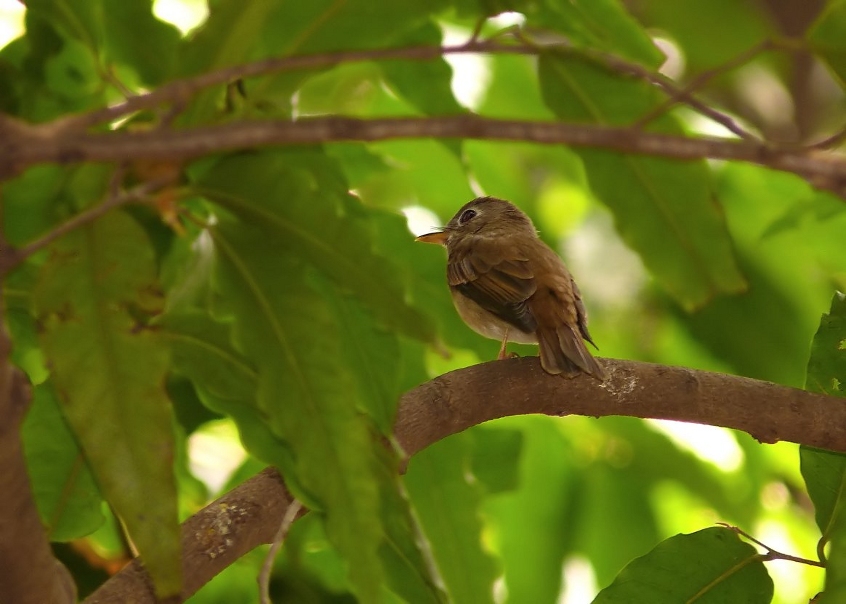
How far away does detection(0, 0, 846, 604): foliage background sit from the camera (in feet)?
5.57

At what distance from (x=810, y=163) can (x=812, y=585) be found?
12.2 feet

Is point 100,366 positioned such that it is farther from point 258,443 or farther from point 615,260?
point 615,260

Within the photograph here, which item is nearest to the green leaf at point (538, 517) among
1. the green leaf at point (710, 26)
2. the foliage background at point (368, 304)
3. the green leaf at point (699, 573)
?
the foliage background at point (368, 304)

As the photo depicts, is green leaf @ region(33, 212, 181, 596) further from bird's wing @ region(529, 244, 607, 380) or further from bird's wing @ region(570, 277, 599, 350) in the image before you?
bird's wing @ region(570, 277, 599, 350)

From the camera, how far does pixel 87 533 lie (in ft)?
7.61

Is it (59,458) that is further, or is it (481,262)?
(481,262)

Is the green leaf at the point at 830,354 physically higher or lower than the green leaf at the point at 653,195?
lower

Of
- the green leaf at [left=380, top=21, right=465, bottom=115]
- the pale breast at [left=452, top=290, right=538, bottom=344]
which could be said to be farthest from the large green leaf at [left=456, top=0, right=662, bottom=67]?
the pale breast at [left=452, top=290, right=538, bottom=344]

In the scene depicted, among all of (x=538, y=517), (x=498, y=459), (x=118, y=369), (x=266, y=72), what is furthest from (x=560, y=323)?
(x=266, y=72)

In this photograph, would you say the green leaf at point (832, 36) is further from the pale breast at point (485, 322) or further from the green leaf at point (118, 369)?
the pale breast at point (485, 322)

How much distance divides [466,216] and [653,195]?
1.99m

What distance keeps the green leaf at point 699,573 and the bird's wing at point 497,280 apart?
117 centimetres

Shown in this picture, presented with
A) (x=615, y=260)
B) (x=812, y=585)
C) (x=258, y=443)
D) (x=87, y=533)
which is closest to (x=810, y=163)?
(x=258, y=443)

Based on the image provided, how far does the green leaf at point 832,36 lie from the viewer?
6.81ft
